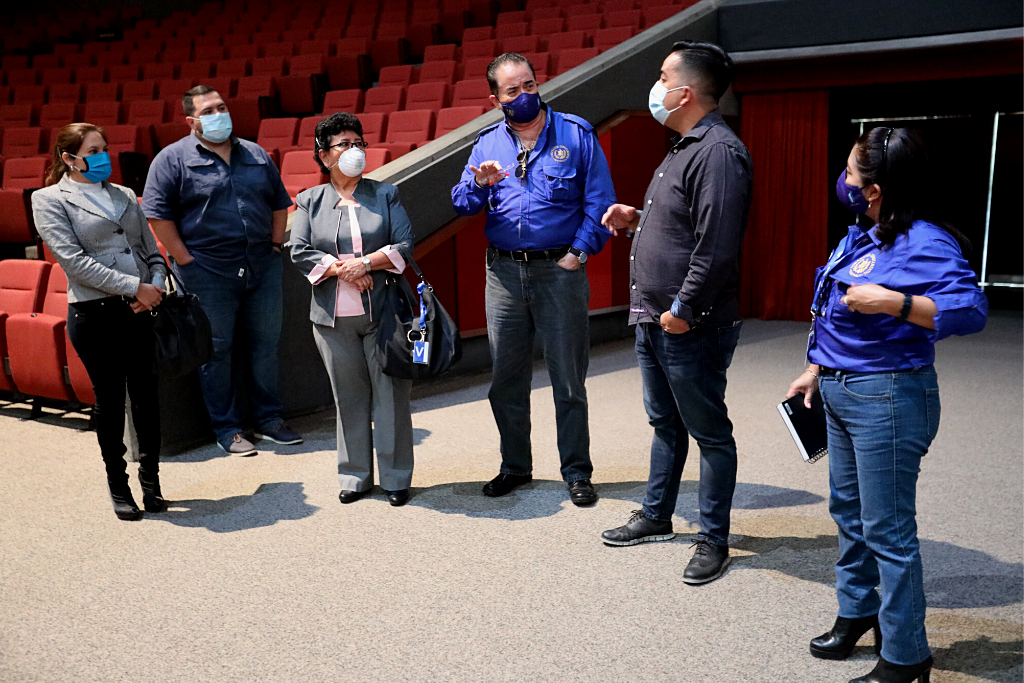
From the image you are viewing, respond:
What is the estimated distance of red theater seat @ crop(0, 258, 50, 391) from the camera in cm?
460

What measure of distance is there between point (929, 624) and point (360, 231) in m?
2.22

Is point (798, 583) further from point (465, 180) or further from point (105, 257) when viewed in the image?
point (105, 257)

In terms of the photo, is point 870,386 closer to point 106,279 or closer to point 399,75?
point 106,279

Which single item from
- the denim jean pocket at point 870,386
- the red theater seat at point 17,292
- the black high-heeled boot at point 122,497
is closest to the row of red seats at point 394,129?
the red theater seat at point 17,292

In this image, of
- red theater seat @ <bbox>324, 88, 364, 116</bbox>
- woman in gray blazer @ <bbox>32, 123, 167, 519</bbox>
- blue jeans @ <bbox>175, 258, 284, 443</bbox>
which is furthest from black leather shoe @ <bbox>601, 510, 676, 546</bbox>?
red theater seat @ <bbox>324, 88, 364, 116</bbox>

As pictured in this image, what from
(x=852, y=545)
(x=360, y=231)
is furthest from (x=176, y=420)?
(x=852, y=545)

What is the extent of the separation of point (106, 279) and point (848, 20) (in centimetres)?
582

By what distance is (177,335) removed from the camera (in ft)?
10.7

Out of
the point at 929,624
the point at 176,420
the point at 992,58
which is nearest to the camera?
the point at 929,624

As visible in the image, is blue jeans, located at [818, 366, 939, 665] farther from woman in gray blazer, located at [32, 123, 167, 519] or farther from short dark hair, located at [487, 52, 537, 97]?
woman in gray blazer, located at [32, 123, 167, 519]

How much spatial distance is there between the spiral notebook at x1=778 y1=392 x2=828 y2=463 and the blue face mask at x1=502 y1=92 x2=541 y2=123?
143 cm

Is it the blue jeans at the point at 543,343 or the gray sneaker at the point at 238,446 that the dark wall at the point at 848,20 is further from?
the gray sneaker at the point at 238,446

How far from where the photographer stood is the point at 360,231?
10.8ft

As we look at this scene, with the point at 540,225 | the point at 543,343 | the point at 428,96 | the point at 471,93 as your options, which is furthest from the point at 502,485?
the point at 428,96
